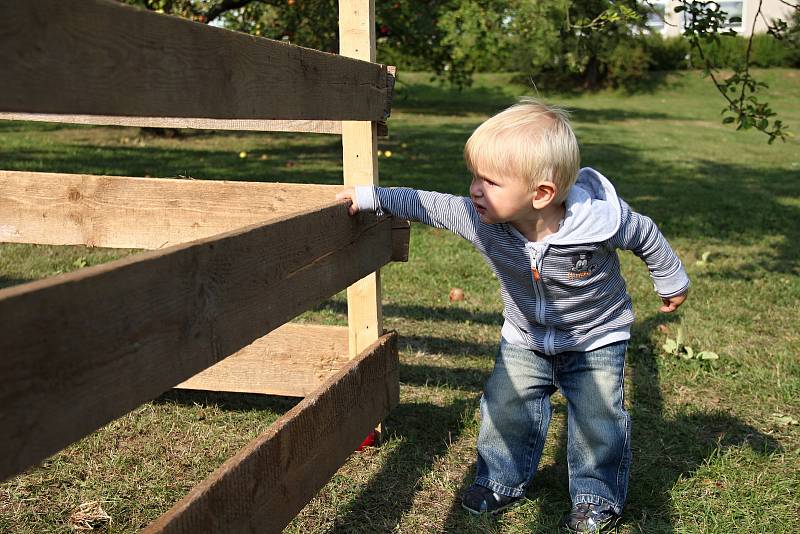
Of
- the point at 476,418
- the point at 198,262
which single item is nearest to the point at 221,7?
the point at 476,418

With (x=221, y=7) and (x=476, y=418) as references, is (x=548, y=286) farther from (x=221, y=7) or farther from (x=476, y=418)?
(x=221, y=7)

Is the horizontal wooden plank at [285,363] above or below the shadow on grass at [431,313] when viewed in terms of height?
above

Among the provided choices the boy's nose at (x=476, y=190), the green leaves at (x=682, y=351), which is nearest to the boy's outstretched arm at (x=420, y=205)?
the boy's nose at (x=476, y=190)

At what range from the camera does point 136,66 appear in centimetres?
153

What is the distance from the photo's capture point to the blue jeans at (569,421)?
117 inches

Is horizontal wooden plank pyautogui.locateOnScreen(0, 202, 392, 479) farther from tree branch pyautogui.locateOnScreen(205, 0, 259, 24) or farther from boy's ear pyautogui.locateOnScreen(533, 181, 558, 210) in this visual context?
tree branch pyautogui.locateOnScreen(205, 0, 259, 24)

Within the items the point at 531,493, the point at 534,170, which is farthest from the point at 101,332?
the point at 531,493

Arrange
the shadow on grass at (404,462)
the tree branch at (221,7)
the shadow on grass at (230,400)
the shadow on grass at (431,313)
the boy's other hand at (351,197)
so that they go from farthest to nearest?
the tree branch at (221,7), the shadow on grass at (431,313), the shadow on grass at (230,400), the shadow on grass at (404,462), the boy's other hand at (351,197)

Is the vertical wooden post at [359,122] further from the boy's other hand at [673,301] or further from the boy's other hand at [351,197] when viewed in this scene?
the boy's other hand at [673,301]

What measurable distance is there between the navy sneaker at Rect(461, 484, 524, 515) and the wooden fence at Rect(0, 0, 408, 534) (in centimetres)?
44

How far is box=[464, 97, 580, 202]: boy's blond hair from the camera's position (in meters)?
2.69

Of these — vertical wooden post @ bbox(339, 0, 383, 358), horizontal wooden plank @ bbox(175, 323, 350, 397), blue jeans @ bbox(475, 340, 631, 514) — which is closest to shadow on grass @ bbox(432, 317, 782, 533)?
blue jeans @ bbox(475, 340, 631, 514)

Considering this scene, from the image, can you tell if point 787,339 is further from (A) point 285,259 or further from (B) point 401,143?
(B) point 401,143

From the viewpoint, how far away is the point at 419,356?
462 cm
